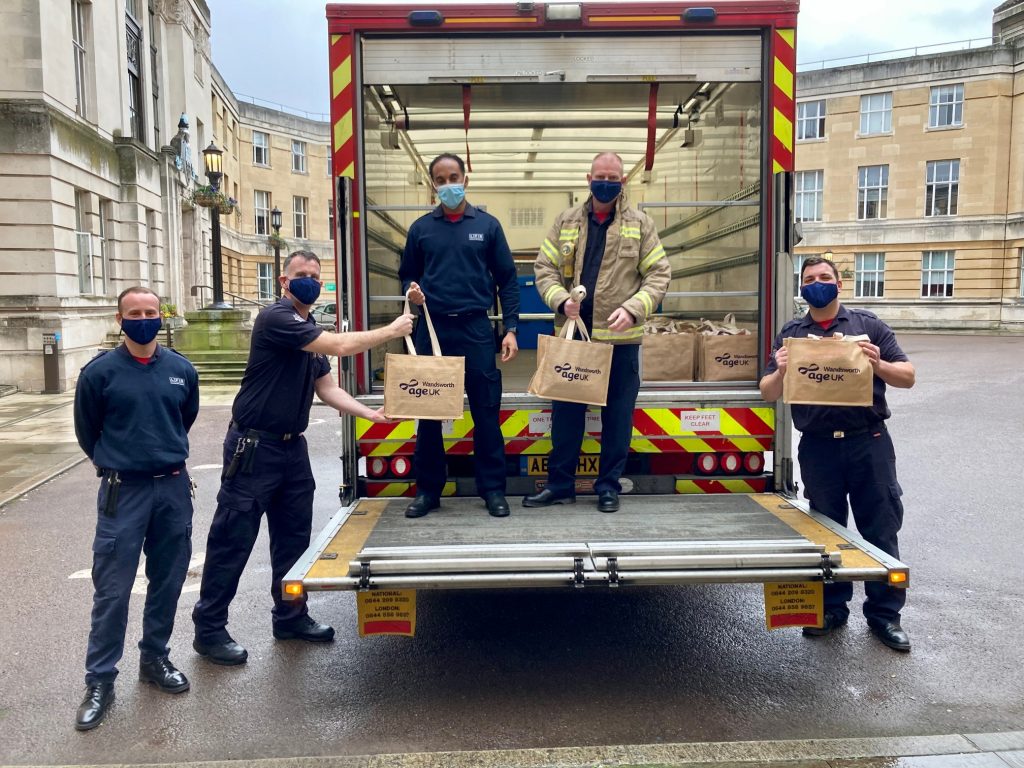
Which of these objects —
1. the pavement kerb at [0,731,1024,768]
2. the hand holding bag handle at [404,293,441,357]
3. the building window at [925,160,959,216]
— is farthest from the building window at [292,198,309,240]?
the pavement kerb at [0,731,1024,768]

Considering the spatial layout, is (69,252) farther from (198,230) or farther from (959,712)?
(959,712)

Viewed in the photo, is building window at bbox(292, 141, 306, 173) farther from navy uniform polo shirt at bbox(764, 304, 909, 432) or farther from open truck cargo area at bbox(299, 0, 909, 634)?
navy uniform polo shirt at bbox(764, 304, 909, 432)

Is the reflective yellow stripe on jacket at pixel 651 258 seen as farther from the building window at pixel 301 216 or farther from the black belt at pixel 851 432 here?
the building window at pixel 301 216

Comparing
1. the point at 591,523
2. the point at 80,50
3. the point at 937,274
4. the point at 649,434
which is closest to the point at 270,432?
the point at 591,523

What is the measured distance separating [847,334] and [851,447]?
58 centimetres

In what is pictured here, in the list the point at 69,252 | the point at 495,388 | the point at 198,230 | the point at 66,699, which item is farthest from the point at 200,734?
the point at 198,230

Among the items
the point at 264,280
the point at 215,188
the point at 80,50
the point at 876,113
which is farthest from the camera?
the point at 264,280

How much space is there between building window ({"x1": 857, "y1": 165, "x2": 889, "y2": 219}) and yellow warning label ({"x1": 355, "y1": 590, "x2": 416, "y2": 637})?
1647 inches

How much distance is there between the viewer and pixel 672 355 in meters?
5.10

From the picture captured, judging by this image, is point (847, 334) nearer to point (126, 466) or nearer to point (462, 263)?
point (462, 263)

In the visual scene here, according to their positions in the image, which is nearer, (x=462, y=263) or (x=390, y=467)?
(x=462, y=263)

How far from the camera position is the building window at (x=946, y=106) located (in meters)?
37.8

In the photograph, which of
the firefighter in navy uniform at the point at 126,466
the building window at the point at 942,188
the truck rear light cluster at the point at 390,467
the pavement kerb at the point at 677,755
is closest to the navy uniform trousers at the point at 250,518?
the firefighter in navy uniform at the point at 126,466

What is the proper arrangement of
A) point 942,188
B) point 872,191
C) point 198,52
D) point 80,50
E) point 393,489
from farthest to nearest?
point 872,191 < point 942,188 < point 198,52 < point 80,50 < point 393,489
